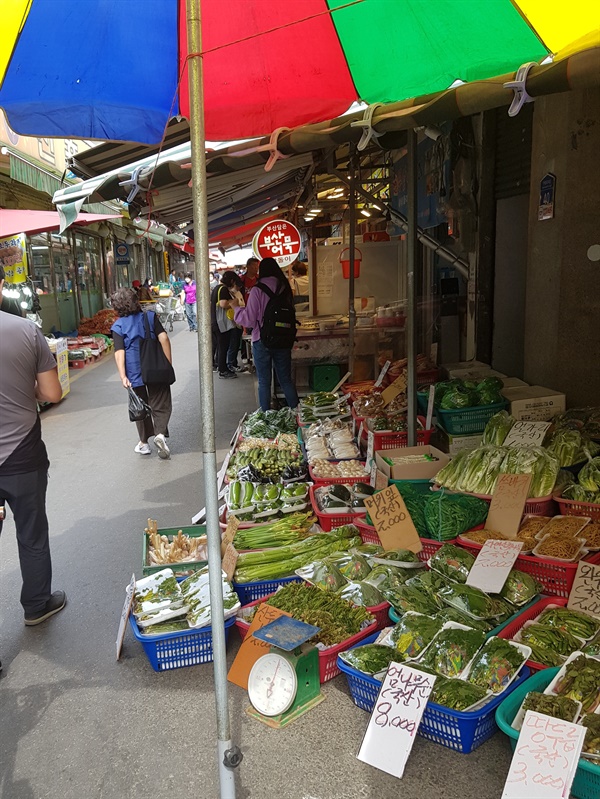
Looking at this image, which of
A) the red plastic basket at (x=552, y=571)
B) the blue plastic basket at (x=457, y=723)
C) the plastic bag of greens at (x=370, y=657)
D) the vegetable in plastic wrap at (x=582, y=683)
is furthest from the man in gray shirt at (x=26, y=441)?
the vegetable in plastic wrap at (x=582, y=683)

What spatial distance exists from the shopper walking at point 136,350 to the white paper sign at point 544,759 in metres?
5.94

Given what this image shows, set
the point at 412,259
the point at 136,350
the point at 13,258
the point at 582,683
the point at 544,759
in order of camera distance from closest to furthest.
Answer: the point at 544,759 → the point at 582,683 → the point at 412,259 → the point at 136,350 → the point at 13,258

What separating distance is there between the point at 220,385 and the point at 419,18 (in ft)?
33.1

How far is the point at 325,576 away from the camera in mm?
3787

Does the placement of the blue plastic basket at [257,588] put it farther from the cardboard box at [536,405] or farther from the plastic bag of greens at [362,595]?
the cardboard box at [536,405]

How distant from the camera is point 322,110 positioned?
13.2 ft

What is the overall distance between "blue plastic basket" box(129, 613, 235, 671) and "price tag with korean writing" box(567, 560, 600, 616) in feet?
6.20

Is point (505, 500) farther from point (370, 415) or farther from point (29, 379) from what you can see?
point (29, 379)

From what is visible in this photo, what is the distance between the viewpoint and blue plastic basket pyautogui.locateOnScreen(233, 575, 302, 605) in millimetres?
4004

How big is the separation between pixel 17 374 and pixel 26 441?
0.42 meters

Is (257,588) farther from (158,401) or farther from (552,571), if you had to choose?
(158,401)

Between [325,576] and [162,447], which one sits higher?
[325,576]

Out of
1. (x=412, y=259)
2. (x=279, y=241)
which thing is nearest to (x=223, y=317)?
(x=279, y=241)

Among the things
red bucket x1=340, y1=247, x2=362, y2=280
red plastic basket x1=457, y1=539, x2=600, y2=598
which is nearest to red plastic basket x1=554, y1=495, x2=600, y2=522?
red plastic basket x1=457, y1=539, x2=600, y2=598
